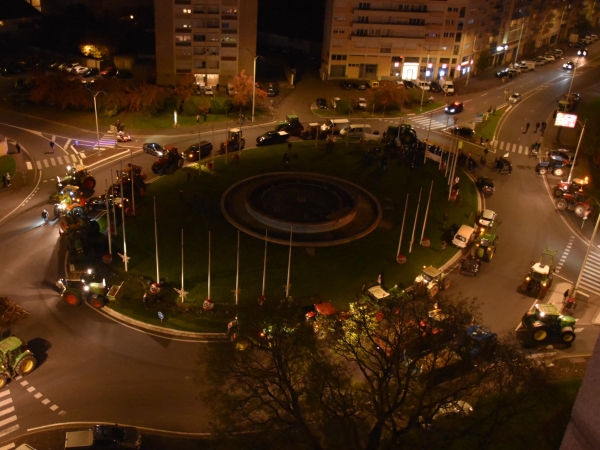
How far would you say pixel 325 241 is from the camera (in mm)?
48188

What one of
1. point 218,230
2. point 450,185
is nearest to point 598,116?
point 450,185

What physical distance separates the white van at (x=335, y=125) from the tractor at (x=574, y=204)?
28.1 metres

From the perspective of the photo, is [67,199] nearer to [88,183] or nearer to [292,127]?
[88,183]

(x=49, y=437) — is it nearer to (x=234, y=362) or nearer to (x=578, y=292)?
(x=234, y=362)

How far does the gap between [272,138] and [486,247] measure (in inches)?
1231

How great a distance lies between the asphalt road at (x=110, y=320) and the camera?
32594 mm

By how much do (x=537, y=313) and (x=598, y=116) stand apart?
46.7m

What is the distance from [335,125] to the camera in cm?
7519

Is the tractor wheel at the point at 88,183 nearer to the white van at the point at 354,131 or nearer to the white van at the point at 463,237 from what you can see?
the white van at the point at 354,131

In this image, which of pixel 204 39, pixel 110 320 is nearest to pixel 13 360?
pixel 110 320

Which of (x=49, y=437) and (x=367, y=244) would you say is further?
(x=367, y=244)

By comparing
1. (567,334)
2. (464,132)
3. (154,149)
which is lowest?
(567,334)

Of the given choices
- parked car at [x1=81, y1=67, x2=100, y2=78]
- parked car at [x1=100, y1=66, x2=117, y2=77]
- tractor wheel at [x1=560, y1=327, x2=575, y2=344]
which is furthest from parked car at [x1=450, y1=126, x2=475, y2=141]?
parked car at [x1=81, y1=67, x2=100, y2=78]

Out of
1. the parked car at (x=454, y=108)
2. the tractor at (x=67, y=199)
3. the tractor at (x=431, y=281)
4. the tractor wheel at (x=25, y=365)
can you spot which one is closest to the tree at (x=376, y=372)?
the tractor wheel at (x=25, y=365)
